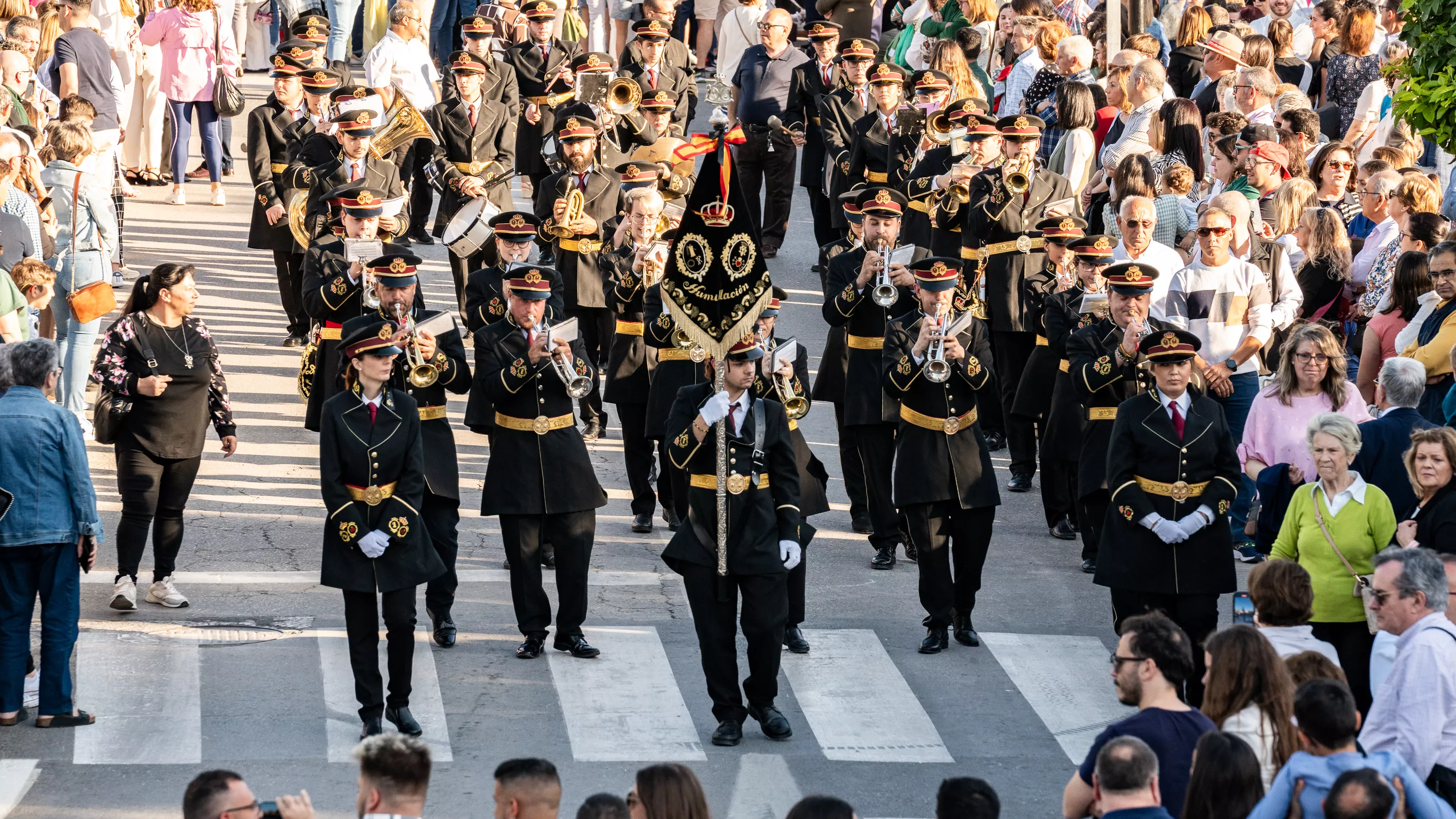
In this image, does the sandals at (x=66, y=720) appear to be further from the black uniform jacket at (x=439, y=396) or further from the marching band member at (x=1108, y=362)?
the marching band member at (x=1108, y=362)

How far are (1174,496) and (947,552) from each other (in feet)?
5.20

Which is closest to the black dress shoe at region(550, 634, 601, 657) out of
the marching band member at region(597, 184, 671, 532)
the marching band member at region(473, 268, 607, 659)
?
the marching band member at region(473, 268, 607, 659)

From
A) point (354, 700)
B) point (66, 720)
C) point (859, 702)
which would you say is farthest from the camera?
point (859, 702)

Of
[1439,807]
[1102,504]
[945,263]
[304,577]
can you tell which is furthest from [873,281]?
[1439,807]

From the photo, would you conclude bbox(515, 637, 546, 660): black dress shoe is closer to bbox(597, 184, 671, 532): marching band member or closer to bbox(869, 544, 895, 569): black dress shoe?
bbox(597, 184, 671, 532): marching band member

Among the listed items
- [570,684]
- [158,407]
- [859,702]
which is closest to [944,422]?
[859,702]

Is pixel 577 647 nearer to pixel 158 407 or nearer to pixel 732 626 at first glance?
pixel 732 626

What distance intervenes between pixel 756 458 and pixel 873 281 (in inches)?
→ 118

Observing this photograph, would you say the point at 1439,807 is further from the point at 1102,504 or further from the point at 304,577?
the point at 304,577

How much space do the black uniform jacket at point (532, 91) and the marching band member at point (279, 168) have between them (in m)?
2.95

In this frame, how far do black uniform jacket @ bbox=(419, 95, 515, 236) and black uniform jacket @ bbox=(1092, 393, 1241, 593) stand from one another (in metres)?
8.54

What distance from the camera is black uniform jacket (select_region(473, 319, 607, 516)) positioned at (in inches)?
421

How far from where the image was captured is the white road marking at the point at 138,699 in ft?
29.9

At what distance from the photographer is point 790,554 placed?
31.3ft
